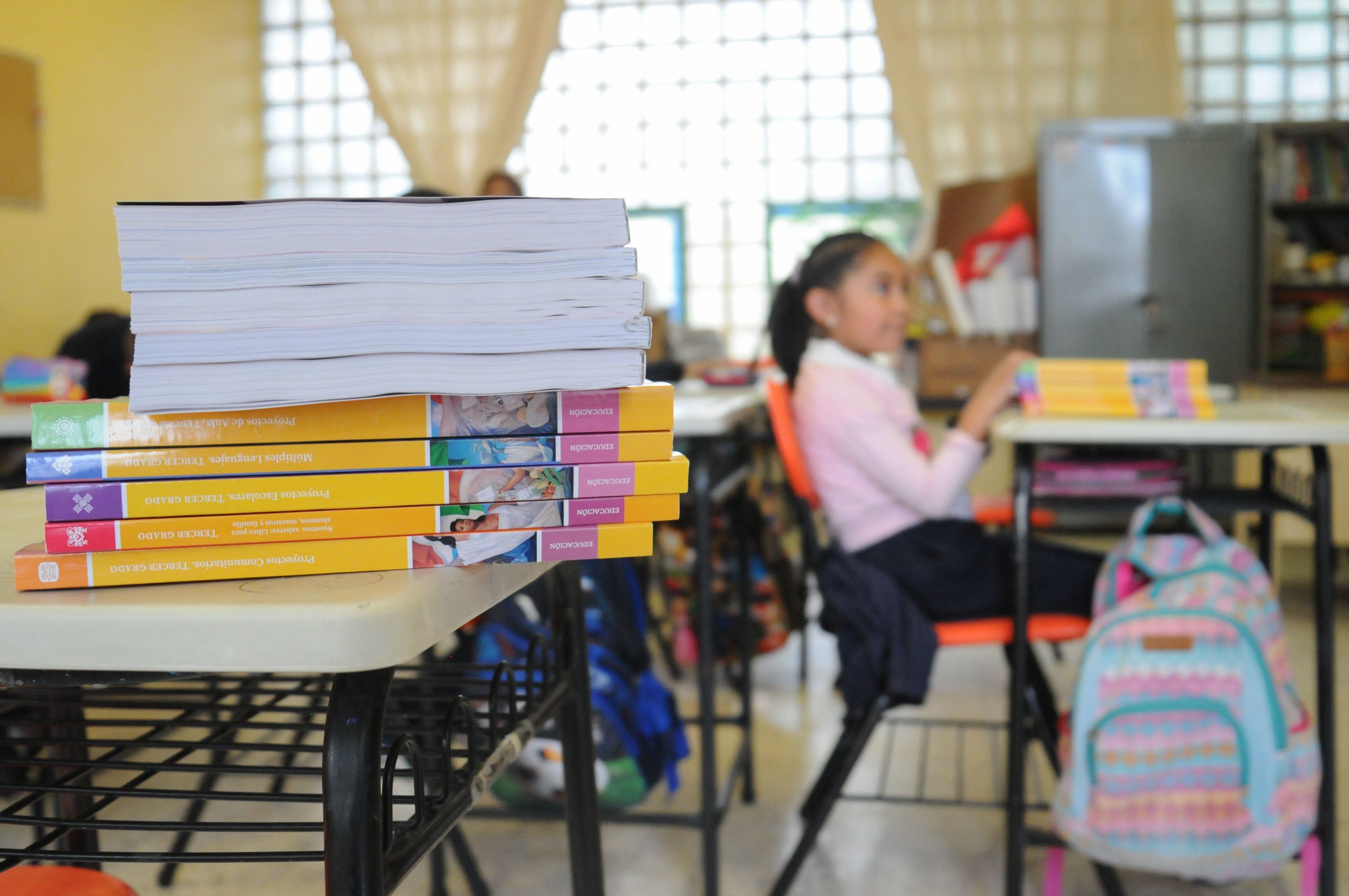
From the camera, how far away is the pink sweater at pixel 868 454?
5.52 ft

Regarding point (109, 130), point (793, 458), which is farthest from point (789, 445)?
point (109, 130)

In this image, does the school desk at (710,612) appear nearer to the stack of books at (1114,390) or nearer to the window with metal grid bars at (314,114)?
the stack of books at (1114,390)

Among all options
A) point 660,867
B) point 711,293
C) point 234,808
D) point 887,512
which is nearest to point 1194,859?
point 887,512

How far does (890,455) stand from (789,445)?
0.18 meters

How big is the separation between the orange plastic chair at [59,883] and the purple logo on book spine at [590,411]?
1.55 ft

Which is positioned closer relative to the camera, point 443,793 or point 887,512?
point 443,793

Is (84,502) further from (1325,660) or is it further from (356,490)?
(1325,660)

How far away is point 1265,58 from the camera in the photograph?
5.19 meters

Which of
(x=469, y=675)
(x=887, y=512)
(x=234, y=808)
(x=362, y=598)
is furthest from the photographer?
(x=234, y=808)

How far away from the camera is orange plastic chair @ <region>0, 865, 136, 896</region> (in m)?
0.74

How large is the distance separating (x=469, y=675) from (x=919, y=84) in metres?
4.29

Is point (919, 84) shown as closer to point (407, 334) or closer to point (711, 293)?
point (711, 293)

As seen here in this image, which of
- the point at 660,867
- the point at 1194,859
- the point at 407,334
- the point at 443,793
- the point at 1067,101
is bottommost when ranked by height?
the point at 660,867

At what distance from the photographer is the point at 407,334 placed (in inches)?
22.5
